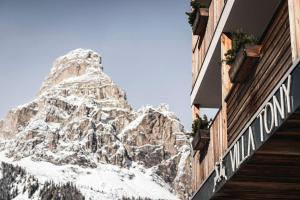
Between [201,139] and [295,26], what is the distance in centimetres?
598

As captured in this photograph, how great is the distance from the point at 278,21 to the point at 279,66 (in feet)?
1.77

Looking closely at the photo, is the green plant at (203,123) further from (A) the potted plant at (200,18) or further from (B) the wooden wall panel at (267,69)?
(B) the wooden wall panel at (267,69)

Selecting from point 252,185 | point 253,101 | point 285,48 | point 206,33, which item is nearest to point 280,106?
point 285,48

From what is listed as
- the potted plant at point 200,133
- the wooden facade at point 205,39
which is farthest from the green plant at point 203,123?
the wooden facade at point 205,39

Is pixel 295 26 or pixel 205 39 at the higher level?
pixel 205 39

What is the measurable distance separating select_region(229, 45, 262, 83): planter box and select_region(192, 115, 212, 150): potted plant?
3.35 metres

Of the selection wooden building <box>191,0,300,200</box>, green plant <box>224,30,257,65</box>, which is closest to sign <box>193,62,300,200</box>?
wooden building <box>191,0,300,200</box>

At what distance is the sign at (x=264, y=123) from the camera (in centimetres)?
611

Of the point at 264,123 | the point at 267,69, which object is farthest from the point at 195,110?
the point at 264,123

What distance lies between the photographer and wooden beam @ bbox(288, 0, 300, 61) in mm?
6393

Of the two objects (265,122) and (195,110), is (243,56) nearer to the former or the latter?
(265,122)

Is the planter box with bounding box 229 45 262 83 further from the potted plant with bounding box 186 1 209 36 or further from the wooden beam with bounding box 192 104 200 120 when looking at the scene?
the wooden beam with bounding box 192 104 200 120

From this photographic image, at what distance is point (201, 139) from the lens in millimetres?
12258

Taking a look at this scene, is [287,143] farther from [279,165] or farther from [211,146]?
[211,146]
